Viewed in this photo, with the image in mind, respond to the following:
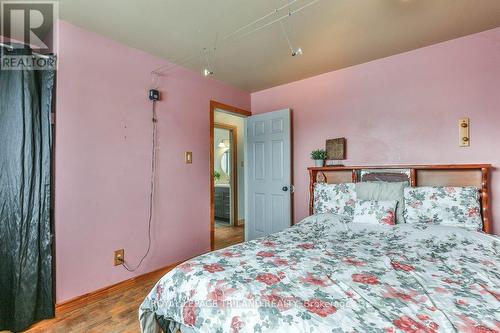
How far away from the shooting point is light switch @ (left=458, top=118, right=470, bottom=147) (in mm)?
2373

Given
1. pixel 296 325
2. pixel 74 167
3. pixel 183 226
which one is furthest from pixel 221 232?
pixel 296 325

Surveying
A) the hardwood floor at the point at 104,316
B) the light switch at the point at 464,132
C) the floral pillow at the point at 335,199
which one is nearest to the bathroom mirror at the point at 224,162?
the floral pillow at the point at 335,199

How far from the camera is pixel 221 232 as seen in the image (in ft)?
15.4

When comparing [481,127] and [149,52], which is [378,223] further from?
[149,52]

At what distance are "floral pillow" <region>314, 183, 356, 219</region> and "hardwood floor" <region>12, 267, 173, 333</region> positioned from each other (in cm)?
202

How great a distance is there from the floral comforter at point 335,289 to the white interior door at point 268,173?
158 centimetres

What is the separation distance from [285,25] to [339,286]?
6.67 ft

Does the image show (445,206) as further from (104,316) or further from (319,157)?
(104,316)

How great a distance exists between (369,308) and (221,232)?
3.89 meters

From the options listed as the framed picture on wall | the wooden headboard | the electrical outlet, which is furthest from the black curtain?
the framed picture on wall

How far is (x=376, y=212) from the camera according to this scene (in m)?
2.36

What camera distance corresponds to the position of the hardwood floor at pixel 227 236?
397cm

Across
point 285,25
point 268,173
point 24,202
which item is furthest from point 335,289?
point 268,173

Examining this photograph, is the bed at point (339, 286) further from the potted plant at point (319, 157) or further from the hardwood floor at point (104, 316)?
the potted plant at point (319, 157)
